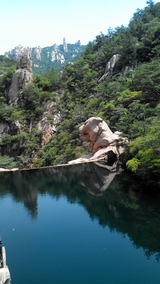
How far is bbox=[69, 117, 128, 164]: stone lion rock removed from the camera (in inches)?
693

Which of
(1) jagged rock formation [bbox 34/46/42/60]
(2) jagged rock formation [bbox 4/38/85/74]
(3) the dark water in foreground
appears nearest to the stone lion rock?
(3) the dark water in foreground

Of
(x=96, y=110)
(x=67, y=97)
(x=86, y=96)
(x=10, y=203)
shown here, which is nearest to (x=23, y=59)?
(x=67, y=97)

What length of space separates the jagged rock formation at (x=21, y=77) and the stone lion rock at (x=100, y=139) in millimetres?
18871

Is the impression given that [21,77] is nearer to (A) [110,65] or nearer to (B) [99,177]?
(A) [110,65]

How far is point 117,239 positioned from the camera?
22.6 ft

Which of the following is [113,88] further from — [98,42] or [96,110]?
[98,42]

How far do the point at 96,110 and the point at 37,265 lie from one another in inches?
764

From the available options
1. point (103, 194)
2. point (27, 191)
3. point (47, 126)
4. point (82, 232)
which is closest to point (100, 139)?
point (103, 194)

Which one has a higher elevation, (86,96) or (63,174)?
(86,96)

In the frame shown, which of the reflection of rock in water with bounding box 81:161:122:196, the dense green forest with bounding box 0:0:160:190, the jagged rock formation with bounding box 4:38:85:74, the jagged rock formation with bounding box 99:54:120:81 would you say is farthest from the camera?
the jagged rock formation with bounding box 4:38:85:74

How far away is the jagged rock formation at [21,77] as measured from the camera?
34.0 metres

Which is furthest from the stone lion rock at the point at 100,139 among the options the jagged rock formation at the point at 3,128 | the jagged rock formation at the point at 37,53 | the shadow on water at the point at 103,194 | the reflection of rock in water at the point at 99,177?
the jagged rock formation at the point at 37,53

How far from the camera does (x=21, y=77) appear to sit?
3406 centimetres

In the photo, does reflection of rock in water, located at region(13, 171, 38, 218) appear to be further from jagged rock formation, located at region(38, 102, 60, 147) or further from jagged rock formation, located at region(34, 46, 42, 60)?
jagged rock formation, located at region(34, 46, 42, 60)
